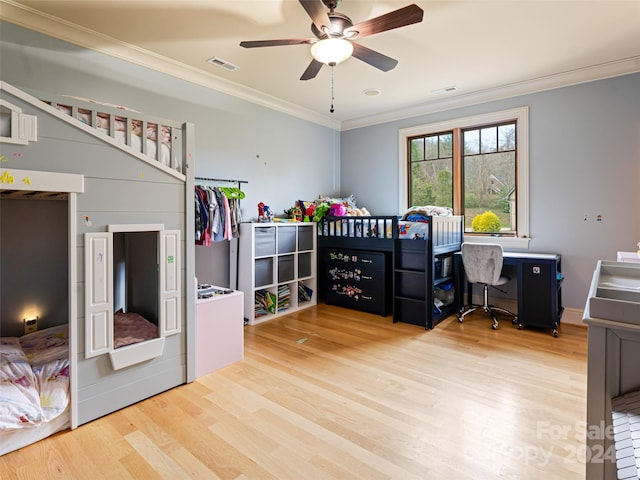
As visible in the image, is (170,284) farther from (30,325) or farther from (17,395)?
(30,325)

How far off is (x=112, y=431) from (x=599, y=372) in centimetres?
227

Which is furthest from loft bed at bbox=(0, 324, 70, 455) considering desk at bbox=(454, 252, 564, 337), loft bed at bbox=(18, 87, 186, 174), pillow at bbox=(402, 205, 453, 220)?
desk at bbox=(454, 252, 564, 337)

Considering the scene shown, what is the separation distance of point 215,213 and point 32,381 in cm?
194

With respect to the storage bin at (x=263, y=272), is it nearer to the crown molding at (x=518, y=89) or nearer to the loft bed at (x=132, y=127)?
Answer: the loft bed at (x=132, y=127)

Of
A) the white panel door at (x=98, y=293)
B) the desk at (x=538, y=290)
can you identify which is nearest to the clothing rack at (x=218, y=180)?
Result: the white panel door at (x=98, y=293)

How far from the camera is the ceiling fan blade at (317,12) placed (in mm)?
2003

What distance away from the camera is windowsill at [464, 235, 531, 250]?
13.5 feet

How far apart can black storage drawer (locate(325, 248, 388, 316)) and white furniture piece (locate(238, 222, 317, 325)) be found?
269 millimetres

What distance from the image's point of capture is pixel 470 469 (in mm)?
1613

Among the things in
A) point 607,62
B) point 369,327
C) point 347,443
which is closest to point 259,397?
point 347,443

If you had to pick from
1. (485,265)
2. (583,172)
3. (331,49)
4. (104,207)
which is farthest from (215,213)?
(583,172)

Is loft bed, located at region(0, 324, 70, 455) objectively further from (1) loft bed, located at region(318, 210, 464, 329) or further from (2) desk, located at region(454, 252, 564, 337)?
(2) desk, located at region(454, 252, 564, 337)

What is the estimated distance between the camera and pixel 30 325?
262cm

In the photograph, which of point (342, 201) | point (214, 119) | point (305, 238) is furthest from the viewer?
point (342, 201)
